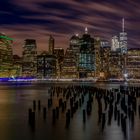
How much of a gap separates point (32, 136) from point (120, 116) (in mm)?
6663

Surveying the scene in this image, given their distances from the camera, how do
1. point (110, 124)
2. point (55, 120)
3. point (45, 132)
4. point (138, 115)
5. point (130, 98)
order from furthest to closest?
point (130, 98)
point (138, 115)
point (55, 120)
point (110, 124)
point (45, 132)

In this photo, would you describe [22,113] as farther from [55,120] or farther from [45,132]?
[45,132]

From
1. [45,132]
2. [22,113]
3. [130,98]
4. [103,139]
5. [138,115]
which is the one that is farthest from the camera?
[130,98]

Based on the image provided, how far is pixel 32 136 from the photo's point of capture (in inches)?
880

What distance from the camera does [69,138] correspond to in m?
21.8

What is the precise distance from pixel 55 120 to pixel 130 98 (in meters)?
→ 13.0

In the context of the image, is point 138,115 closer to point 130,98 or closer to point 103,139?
point 130,98

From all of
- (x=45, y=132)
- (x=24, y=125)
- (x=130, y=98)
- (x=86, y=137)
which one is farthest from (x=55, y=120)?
(x=130, y=98)

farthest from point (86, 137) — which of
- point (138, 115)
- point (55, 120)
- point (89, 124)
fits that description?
point (138, 115)

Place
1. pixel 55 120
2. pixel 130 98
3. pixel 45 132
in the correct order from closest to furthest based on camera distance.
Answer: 1. pixel 45 132
2. pixel 55 120
3. pixel 130 98

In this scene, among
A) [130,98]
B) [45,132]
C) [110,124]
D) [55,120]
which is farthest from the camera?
[130,98]

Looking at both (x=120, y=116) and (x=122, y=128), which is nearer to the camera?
(x=122, y=128)

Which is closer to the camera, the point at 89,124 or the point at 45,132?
the point at 45,132

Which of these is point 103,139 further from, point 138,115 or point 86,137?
point 138,115
